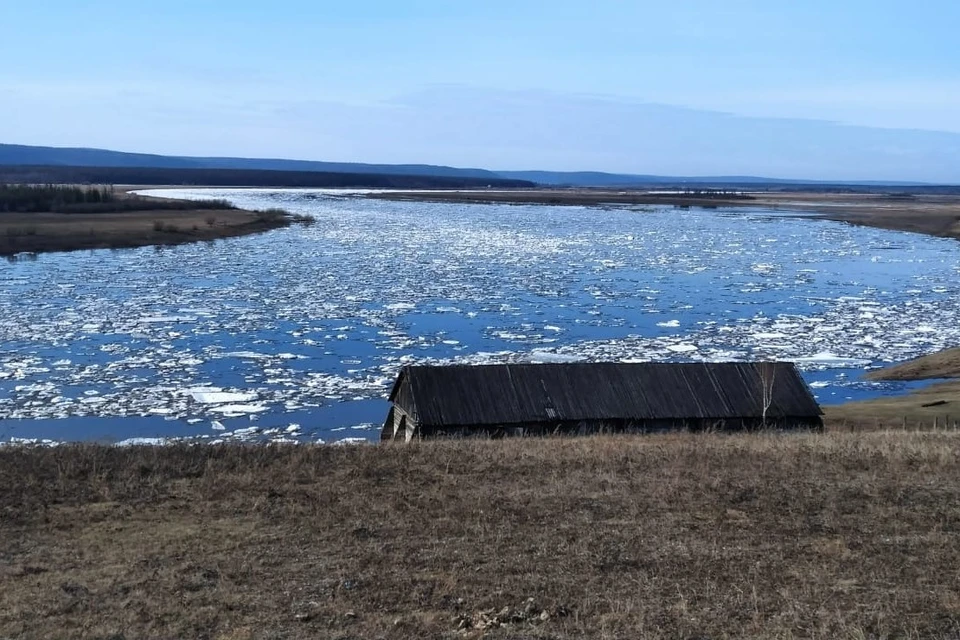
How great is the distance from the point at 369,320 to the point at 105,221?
143 feet

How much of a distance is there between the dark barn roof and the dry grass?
3.06m

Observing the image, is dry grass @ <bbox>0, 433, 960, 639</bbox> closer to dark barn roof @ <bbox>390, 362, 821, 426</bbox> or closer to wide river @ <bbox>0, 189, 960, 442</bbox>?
dark barn roof @ <bbox>390, 362, 821, 426</bbox>

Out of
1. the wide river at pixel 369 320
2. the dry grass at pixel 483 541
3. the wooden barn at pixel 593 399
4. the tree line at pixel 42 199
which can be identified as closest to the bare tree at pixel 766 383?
the wooden barn at pixel 593 399

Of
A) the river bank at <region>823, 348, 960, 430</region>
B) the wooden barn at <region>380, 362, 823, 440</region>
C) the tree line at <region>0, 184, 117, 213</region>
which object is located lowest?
the river bank at <region>823, 348, 960, 430</region>

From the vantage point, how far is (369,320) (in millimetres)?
30938

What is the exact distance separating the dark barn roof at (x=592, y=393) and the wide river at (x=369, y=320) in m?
2.32

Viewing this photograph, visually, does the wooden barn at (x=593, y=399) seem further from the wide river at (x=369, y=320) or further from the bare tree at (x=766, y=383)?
the wide river at (x=369, y=320)

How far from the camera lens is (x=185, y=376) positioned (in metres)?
22.8

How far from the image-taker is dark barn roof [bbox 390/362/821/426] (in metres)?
17.0

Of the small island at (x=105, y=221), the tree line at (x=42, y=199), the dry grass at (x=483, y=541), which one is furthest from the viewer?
the tree line at (x=42, y=199)

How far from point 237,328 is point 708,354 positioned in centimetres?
1306

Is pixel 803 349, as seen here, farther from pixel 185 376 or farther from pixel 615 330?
pixel 185 376

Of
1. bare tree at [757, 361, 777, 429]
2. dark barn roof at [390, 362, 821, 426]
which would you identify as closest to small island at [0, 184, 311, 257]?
dark barn roof at [390, 362, 821, 426]

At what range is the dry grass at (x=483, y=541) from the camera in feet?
24.7
